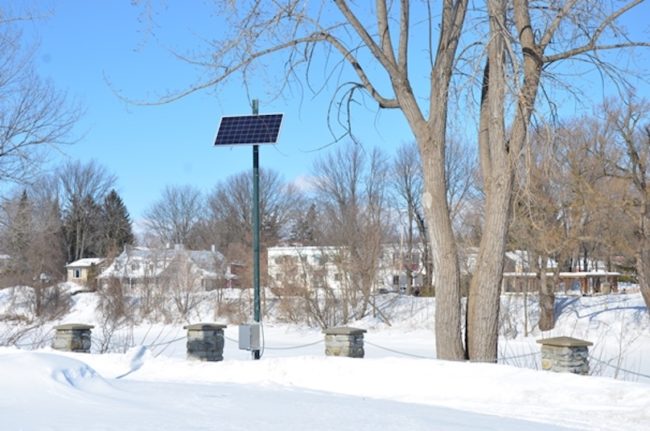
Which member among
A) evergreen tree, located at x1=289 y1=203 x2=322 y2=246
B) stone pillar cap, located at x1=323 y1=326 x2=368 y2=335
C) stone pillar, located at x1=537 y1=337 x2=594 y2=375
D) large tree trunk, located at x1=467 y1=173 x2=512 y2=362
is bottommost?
stone pillar, located at x1=537 y1=337 x2=594 y2=375

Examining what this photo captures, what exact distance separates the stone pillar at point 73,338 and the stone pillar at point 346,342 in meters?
4.57

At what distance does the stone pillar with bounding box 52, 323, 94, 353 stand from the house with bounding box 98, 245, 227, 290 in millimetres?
25584

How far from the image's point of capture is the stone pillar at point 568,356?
32.2 feet

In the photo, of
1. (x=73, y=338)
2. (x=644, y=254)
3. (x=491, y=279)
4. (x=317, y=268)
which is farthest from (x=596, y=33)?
(x=317, y=268)

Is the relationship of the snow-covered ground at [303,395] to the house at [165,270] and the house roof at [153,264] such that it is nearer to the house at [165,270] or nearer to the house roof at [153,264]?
the house at [165,270]

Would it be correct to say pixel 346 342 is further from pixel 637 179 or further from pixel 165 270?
pixel 165 270

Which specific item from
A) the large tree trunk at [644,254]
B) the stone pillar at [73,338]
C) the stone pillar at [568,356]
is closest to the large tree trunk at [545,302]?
the large tree trunk at [644,254]

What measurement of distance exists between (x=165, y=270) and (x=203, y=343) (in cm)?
2830

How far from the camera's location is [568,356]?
387 inches

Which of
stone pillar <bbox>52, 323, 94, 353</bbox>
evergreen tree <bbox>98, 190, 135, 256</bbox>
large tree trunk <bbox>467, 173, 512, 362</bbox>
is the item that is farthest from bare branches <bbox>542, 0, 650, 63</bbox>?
evergreen tree <bbox>98, 190, 135, 256</bbox>

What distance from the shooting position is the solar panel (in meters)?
13.2

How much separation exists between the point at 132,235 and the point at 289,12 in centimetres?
5820

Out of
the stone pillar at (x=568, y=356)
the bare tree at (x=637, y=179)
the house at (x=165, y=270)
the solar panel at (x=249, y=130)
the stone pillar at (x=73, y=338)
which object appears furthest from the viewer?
the house at (x=165, y=270)

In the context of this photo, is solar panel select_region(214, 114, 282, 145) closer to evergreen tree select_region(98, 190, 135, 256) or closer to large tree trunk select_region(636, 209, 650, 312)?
large tree trunk select_region(636, 209, 650, 312)
